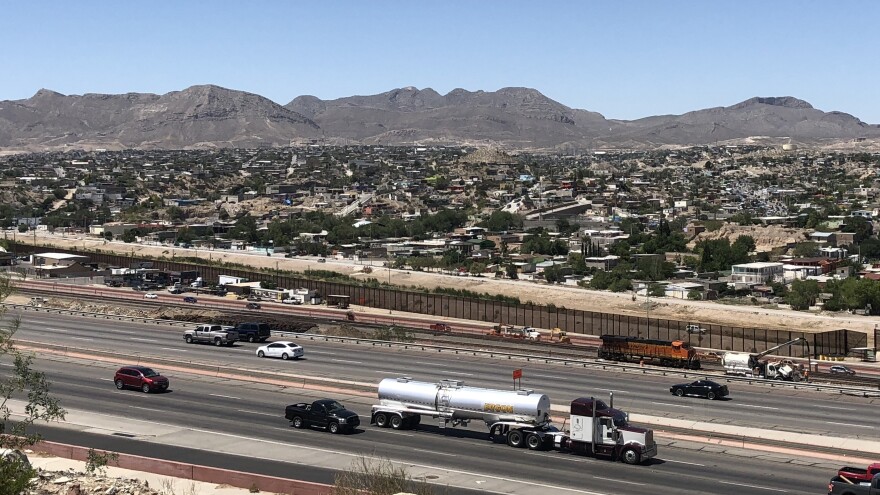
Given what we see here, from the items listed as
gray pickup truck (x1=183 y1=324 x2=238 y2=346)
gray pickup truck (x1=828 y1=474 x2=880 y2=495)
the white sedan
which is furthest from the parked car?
gray pickup truck (x1=183 y1=324 x2=238 y2=346)

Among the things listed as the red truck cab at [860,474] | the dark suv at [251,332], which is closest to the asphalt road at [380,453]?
the red truck cab at [860,474]

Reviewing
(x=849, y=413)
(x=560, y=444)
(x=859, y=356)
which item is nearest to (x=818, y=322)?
(x=859, y=356)

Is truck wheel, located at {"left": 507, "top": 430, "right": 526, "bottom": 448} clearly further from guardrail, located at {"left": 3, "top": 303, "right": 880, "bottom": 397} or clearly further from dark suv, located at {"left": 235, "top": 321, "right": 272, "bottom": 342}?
dark suv, located at {"left": 235, "top": 321, "right": 272, "bottom": 342}

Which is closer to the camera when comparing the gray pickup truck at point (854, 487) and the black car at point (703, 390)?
the gray pickup truck at point (854, 487)

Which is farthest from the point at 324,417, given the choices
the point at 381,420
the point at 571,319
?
the point at 571,319

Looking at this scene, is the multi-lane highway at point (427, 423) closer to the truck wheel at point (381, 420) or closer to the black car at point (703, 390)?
the truck wheel at point (381, 420)

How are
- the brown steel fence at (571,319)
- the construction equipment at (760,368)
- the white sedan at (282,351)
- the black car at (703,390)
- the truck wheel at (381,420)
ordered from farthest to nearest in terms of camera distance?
the brown steel fence at (571,319), the white sedan at (282,351), the construction equipment at (760,368), the black car at (703,390), the truck wheel at (381,420)

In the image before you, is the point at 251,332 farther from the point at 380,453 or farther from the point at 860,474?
the point at 860,474
